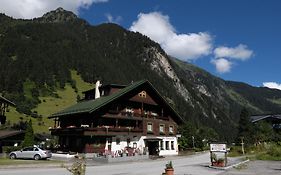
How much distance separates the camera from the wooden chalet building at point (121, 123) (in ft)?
177

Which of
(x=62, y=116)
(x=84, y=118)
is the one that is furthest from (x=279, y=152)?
(x=62, y=116)

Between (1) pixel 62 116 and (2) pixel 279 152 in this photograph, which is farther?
(1) pixel 62 116

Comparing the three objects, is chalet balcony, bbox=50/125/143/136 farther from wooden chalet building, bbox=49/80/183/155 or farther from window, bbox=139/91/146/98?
window, bbox=139/91/146/98

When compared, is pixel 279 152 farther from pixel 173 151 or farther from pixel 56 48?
pixel 56 48

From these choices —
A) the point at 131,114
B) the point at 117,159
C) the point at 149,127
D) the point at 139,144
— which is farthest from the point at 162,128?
the point at 117,159

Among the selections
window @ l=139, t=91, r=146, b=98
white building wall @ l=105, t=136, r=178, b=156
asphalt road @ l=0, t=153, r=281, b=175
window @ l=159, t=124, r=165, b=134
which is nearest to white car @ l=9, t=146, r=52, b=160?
asphalt road @ l=0, t=153, r=281, b=175

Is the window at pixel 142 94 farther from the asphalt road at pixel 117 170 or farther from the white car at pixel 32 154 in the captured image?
the asphalt road at pixel 117 170

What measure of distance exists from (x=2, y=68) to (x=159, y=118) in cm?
10869

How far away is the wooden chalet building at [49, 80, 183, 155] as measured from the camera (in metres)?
53.8

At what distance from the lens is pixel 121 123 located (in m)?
57.7

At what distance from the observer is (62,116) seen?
61.9 m

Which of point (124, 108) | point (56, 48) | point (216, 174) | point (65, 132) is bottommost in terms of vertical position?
point (216, 174)

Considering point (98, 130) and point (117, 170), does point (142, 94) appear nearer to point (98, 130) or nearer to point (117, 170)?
point (98, 130)


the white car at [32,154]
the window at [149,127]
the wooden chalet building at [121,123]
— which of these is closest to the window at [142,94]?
the wooden chalet building at [121,123]
